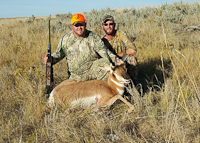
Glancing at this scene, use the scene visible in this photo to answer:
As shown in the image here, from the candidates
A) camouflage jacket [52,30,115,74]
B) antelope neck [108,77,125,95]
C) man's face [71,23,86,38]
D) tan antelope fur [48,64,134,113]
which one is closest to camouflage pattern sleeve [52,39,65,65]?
camouflage jacket [52,30,115,74]

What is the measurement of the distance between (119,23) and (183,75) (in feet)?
18.6

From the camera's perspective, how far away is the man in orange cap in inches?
182

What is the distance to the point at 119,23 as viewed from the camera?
9742 millimetres

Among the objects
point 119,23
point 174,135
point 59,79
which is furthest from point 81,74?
point 119,23

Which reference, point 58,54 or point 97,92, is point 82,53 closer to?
point 58,54

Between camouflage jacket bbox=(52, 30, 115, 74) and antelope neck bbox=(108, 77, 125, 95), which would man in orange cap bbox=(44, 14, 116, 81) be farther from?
antelope neck bbox=(108, 77, 125, 95)

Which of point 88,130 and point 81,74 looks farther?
point 81,74

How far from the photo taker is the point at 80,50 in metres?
4.64

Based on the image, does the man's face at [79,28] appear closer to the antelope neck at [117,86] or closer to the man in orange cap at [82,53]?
the man in orange cap at [82,53]

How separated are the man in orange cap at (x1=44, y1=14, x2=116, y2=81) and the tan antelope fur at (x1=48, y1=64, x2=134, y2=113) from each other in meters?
1.07

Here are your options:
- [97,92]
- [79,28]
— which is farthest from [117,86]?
[79,28]

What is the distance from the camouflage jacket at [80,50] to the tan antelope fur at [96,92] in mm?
1090

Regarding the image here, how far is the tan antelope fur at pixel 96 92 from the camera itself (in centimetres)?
341

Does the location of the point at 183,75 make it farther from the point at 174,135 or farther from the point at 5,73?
the point at 5,73
